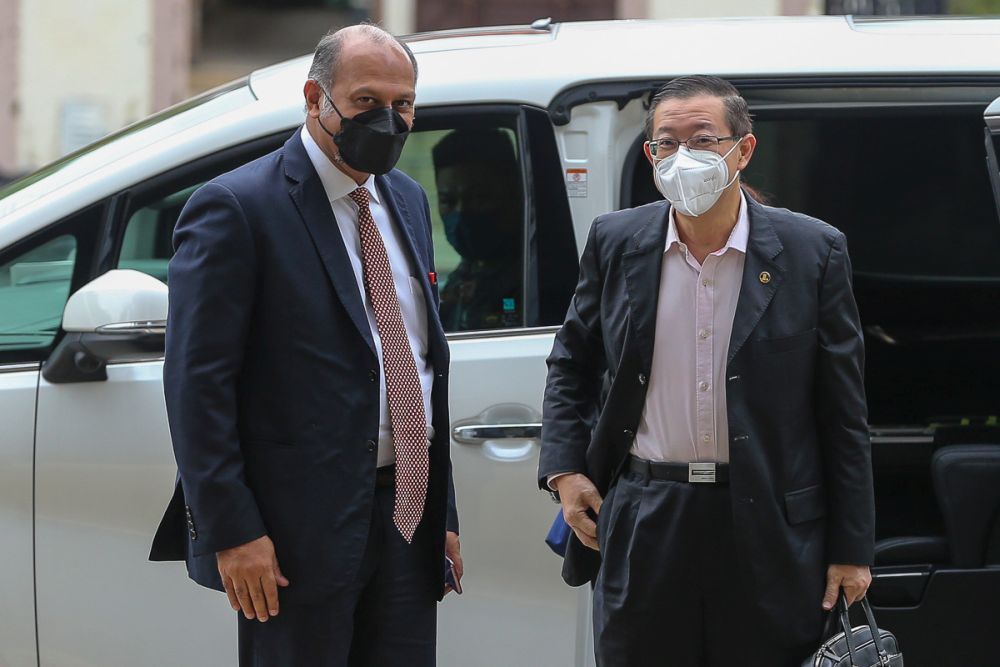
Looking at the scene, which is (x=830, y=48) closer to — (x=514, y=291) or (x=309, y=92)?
(x=514, y=291)

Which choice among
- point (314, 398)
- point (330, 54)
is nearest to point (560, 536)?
point (314, 398)

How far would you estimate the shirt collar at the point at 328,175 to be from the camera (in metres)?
2.43

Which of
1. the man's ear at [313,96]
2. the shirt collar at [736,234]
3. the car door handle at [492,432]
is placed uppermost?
the man's ear at [313,96]

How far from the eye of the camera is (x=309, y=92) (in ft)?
7.97

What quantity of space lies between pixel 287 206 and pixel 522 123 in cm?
90

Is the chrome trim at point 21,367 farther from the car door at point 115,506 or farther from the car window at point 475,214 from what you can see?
the car window at point 475,214

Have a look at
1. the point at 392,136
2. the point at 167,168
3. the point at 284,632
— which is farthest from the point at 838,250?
the point at 167,168

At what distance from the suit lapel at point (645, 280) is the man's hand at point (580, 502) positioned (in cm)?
26

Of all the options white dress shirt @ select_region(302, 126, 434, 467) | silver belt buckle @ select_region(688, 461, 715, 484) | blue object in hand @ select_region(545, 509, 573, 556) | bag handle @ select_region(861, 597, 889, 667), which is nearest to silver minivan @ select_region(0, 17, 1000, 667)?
blue object in hand @ select_region(545, 509, 573, 556)

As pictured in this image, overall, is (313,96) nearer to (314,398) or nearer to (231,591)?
(314,398)

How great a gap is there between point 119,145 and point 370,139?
40.6 inches

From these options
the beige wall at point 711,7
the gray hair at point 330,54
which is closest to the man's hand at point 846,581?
the gray hair at point 330,54

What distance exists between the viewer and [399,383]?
2420 millimetres

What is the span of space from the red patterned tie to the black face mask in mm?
98
